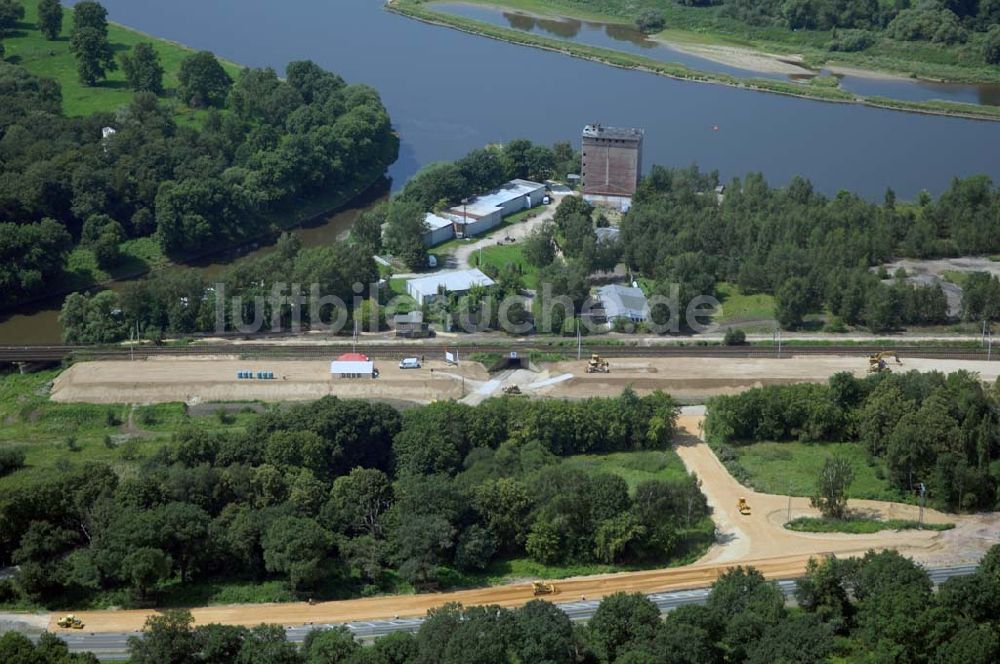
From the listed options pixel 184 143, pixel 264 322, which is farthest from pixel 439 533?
pixel 184 143

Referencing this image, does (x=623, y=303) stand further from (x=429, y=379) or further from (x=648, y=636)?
(x=648, y=636)

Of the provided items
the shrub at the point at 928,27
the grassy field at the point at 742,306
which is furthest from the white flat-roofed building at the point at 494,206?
the shrub at the point at 928,27

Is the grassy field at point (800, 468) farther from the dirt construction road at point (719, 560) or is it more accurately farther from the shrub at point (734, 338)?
the shrub at point (734, 338)

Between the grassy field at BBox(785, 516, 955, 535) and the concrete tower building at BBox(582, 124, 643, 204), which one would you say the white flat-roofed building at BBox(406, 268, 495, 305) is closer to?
the concrete tower building at BBox(582, 124, 643, 204)

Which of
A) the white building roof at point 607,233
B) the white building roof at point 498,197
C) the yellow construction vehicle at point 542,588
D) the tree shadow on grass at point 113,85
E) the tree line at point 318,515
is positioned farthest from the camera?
the tree shadow on grass at point 113,85

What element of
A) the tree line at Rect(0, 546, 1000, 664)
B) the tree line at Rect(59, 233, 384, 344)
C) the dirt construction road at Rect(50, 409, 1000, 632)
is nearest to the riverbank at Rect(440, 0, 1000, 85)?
the tree line at Rect(59, 233, 384, 344)

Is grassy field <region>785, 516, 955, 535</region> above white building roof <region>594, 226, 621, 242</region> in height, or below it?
below
